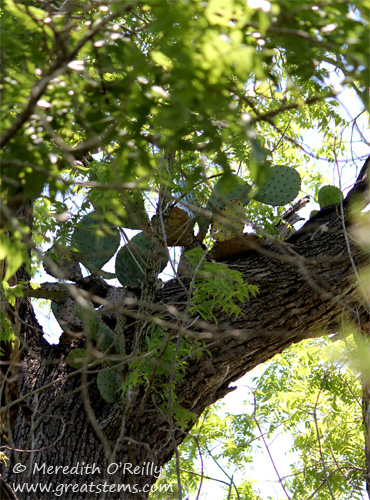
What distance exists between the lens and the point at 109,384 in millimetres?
2863

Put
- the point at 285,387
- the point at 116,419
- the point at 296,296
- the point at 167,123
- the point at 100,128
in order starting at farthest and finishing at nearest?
1. the point at 285,387
2. the point at 296,296
3. the point at 116,419
4. the point at 100,128
5. the point at 167,123

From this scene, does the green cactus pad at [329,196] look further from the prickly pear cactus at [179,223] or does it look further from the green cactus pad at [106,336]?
the green cactus pad at [106,336]

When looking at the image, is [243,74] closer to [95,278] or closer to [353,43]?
[353,43]

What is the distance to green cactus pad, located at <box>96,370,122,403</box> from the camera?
2.82m

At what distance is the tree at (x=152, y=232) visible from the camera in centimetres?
134

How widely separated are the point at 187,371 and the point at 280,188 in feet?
4.07

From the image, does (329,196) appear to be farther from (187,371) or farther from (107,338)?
(107,338)

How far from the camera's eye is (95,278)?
10.9 ft

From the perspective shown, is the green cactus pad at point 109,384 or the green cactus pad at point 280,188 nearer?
the green cactus pad at point 109,384

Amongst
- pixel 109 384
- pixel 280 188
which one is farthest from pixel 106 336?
pixel 280 188

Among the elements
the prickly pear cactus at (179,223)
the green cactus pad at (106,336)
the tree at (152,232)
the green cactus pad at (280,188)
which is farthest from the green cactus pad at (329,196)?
the green cactus pad at (106,336)

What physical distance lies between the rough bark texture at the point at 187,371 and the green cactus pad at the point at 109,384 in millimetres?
59

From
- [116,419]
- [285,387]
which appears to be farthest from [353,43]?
[285,387]

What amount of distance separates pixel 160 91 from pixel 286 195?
2114 mm
